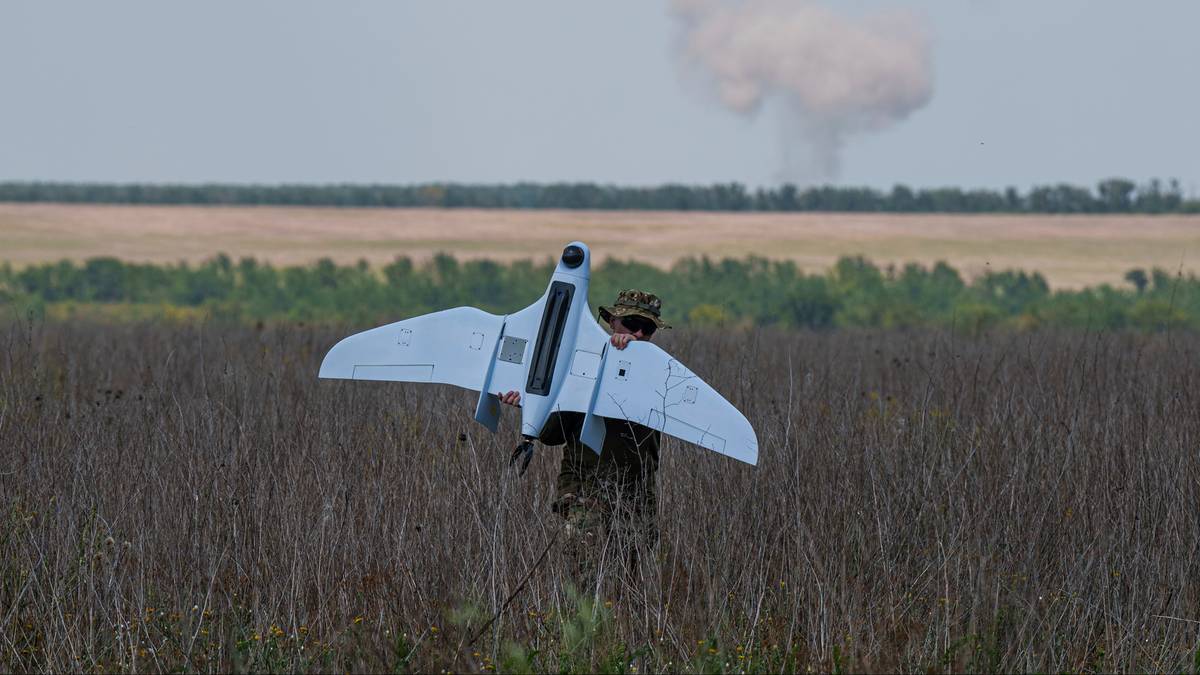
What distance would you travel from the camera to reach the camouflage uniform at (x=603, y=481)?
6.09 m

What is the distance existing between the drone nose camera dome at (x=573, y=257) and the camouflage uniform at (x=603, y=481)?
0.23 m

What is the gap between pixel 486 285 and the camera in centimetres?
5625

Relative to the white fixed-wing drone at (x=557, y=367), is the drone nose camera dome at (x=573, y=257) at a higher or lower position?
higher

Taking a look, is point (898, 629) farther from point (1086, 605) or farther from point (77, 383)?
point (77, 383)

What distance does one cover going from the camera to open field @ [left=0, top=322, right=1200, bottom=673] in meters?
5.43

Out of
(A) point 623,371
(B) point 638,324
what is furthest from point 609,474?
(B) point 638,324

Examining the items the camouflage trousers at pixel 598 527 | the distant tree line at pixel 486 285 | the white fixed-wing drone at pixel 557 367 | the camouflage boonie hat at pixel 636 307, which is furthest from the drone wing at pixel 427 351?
the distant tree line at pixel 486 285

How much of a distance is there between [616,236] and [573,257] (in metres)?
65.8

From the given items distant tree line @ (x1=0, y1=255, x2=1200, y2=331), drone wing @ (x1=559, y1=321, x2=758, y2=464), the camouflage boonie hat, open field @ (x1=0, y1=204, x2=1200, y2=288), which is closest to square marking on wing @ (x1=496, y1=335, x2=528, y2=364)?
drone wing @ (x1=559, y1=321, x2=758, y2=464)

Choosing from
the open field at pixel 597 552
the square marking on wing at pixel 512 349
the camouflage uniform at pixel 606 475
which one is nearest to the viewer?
the open field at pixel 597 552

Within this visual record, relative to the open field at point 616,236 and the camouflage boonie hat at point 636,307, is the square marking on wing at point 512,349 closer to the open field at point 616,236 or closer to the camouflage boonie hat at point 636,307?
the camouflage boonie hat at point 636,307

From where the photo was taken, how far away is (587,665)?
525 cm

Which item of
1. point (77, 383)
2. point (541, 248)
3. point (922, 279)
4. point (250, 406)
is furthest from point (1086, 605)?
point (541, 248)

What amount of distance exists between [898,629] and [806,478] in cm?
133
